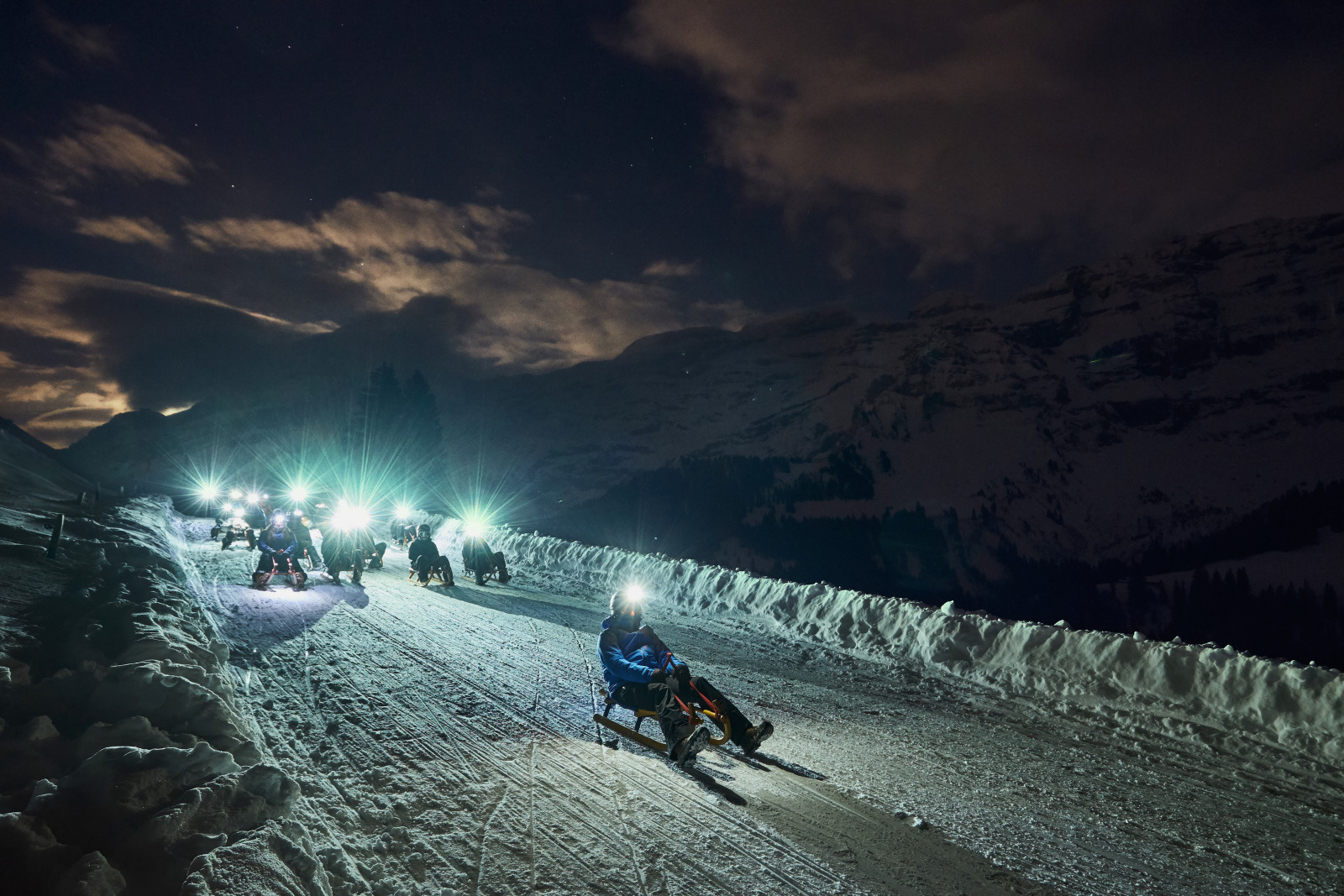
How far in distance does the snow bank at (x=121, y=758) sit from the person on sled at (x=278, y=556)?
6909 mm

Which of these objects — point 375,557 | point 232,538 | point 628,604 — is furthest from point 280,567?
point 628,604

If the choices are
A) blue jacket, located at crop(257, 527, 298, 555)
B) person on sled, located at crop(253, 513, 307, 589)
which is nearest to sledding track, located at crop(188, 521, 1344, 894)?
person on sled, located at crop(253, 513, 307, 589)

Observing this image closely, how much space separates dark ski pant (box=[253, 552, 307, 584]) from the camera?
46.2 feet

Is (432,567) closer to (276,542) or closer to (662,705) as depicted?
(276,542)

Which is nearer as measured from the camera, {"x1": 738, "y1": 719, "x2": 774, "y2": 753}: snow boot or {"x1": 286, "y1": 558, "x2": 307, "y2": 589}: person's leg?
{"x1": 738, "y1": 719, "x2": 774, "y2": 753}: snow boot

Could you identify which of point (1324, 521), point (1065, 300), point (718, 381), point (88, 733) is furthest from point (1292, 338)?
point (88, 733)

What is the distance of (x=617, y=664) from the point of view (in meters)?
6.80

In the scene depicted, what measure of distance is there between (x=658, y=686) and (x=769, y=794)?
4.99 feet

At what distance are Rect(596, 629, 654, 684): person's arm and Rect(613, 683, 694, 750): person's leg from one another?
3.4 inches

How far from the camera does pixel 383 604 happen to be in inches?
505

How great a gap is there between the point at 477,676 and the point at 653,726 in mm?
2854

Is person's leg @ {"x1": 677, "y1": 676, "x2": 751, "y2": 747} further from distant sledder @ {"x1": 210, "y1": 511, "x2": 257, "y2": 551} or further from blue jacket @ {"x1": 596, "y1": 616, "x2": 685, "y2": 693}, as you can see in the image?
distant sledder @ {"x1": 210, "y1": 511, "x2": 257, "y2": 551}

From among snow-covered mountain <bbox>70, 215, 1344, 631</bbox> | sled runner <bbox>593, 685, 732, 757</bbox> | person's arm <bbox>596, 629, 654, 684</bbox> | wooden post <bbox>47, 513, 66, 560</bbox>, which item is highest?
snow-covered mountain <bbox>70, 215, 1344, 631</bbox>

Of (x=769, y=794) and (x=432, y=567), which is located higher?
(x=432, y=567)
